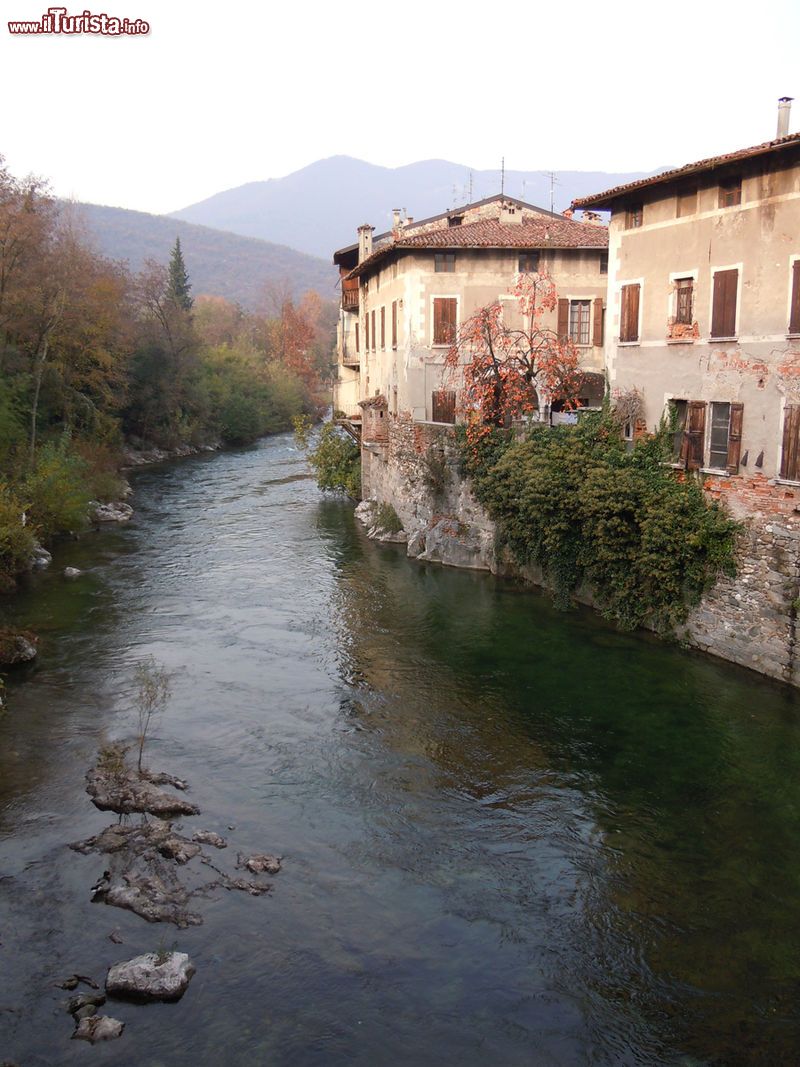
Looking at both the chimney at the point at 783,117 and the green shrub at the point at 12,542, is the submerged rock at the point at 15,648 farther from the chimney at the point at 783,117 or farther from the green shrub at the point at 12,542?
the chimney at the point at 783,117

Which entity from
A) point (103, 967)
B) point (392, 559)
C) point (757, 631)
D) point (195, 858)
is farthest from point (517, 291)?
point (103, 967)

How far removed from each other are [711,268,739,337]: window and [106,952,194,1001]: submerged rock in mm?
15069

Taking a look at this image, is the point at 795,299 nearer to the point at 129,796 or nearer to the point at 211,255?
the point at 129,796

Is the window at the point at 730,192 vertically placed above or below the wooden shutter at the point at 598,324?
above

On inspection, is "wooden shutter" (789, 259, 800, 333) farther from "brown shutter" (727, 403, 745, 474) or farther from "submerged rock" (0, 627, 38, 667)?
"submerged rock" (0, 627, 38, 667)

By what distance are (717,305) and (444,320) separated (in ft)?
38.9

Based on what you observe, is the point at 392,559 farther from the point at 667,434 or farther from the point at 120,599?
the point at 667,434

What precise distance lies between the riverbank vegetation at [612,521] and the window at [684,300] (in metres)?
2.43

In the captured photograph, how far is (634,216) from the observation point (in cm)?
2080

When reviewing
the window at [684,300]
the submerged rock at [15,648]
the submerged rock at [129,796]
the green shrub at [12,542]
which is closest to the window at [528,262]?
the window at [684,300]

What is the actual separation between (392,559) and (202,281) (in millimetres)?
158500

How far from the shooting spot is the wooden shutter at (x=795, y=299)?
16438 millimetres

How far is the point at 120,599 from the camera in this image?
2220cm

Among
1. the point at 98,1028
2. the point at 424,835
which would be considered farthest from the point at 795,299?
the point at 98,1028
